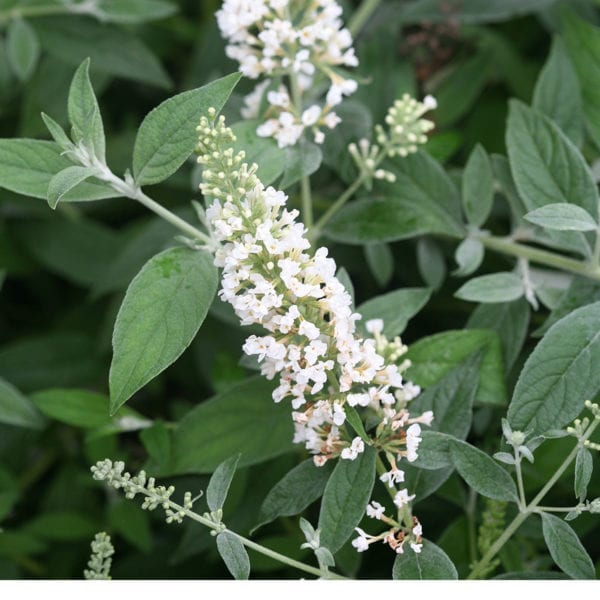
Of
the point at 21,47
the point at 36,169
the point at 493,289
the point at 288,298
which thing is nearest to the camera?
the point at 288,298

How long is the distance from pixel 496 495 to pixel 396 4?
0.96 metres

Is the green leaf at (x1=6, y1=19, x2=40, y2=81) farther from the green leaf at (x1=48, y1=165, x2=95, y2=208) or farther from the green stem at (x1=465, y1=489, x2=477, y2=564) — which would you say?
the green stem at (x1=465, y1=489, x2=477, y2=564)

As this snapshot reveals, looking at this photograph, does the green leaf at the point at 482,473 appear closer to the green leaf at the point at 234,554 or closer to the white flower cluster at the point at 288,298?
the white flower cluster at the point at 288,298

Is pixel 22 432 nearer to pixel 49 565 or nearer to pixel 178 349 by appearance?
pixel 49 565

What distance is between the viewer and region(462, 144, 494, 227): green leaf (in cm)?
106

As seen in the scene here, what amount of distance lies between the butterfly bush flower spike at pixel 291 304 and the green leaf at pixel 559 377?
104 mm

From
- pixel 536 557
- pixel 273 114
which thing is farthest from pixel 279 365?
pixel 536 557

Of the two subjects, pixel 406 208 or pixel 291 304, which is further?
pixel 406 208

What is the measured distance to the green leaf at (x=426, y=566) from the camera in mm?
796

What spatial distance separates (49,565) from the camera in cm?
127

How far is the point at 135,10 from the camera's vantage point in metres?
1.31

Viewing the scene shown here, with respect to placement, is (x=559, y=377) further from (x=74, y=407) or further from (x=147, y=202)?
(x=74, y=407)

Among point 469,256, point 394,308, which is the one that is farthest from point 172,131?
point 469,256

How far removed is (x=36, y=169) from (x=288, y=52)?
317 mm
